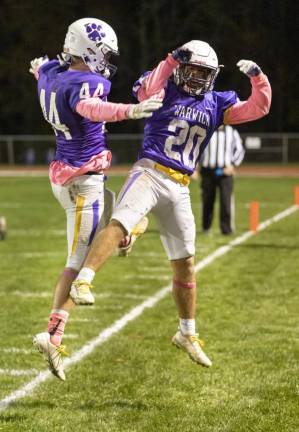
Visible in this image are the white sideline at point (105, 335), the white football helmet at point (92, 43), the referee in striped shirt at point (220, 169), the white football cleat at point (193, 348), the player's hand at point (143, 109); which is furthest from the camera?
the referee in striped shirt at point (220, 169)

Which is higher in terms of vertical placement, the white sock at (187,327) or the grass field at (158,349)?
the white sock at (187,327)

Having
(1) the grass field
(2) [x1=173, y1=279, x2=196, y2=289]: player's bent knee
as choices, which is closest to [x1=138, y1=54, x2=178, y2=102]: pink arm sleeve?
(2) [x1=173, y1=279, x2=196, y2=289]: player's bent knee

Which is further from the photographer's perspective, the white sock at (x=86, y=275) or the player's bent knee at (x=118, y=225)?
the player's bent knee at (x=118, y=225)

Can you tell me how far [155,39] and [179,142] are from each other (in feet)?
87.9

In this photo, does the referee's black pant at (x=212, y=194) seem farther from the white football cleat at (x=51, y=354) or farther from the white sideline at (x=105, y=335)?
the white football cleat at (x=51, y=354)

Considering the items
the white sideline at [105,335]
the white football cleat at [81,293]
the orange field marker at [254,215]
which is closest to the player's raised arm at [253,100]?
the white football cleat at [81,293]

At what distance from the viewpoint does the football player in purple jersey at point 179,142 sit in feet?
16.6

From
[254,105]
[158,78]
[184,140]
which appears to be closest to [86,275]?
[184,140]

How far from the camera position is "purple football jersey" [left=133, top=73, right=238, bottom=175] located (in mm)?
5223

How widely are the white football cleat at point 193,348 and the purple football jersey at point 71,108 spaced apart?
1226 millimetres

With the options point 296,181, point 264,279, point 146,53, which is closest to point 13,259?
point 264,279

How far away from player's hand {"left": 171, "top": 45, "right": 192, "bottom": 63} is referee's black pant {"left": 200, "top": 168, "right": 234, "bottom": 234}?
760 centimetres

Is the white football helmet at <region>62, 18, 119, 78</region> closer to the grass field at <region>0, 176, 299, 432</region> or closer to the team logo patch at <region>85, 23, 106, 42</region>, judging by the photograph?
the team logo patch at <region>85, 23, 106, 42</region>

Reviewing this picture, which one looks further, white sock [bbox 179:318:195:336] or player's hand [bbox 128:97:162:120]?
white sock [bbox 179:318:195:336]
